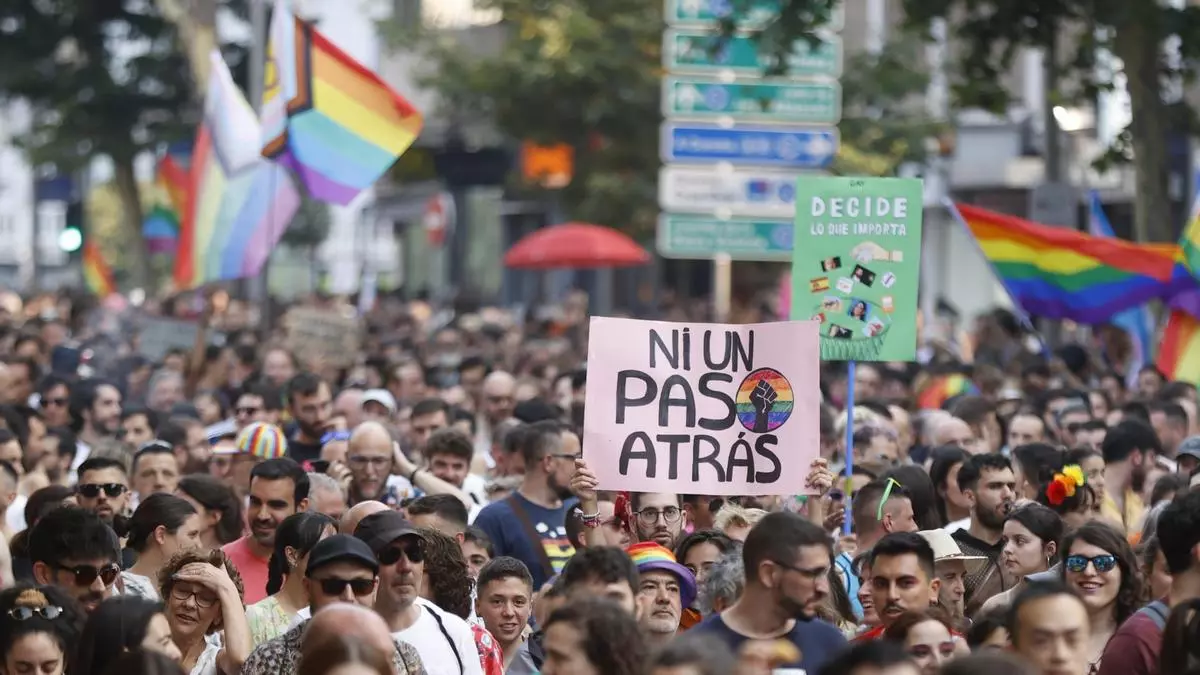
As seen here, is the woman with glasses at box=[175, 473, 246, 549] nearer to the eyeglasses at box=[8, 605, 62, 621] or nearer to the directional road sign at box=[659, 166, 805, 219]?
the eyeglasses at box=[8, 605, 62, 621]

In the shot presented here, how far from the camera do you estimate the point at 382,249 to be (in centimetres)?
6594

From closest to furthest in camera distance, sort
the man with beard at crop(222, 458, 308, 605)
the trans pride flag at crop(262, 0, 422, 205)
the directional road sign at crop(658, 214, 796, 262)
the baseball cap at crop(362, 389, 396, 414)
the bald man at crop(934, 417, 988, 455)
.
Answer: the man with beard at crop(222, 458, 308, 605), the bald man at crop(934, 417, 988, 455), the baseball cap at crop(362, 389, 396, 414), the trans pride flag at crop(262, 0, 422, 205), the directional road sign at crop(658, 214, 796, 262)

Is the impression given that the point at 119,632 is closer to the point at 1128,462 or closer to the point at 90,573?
the point at 90,573

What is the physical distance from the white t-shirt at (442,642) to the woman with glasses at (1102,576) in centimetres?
199

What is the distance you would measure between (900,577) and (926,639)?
100cm

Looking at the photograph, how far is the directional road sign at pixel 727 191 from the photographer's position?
846 inches

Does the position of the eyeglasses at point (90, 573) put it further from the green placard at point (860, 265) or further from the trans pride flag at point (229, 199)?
the trans pride flag at point (229, 199)

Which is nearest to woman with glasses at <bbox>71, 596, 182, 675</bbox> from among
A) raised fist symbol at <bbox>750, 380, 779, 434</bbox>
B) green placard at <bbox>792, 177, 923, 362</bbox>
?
raised fist symbol at <bbox>750, 380, 779, 434</bbox>

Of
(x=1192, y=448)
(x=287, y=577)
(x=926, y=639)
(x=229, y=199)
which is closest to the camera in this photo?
(x=926, y=639)

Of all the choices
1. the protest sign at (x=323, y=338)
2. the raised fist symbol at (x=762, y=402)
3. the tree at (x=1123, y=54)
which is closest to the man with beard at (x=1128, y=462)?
the raised fist symbol at (x=762, y=402)

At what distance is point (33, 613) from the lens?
7.03 m

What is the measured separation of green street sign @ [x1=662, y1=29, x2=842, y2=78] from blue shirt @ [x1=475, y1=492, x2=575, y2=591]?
9.81m

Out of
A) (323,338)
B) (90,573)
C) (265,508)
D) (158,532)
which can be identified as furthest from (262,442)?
(323,338)

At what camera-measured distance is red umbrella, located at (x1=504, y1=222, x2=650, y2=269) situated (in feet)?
90.0
